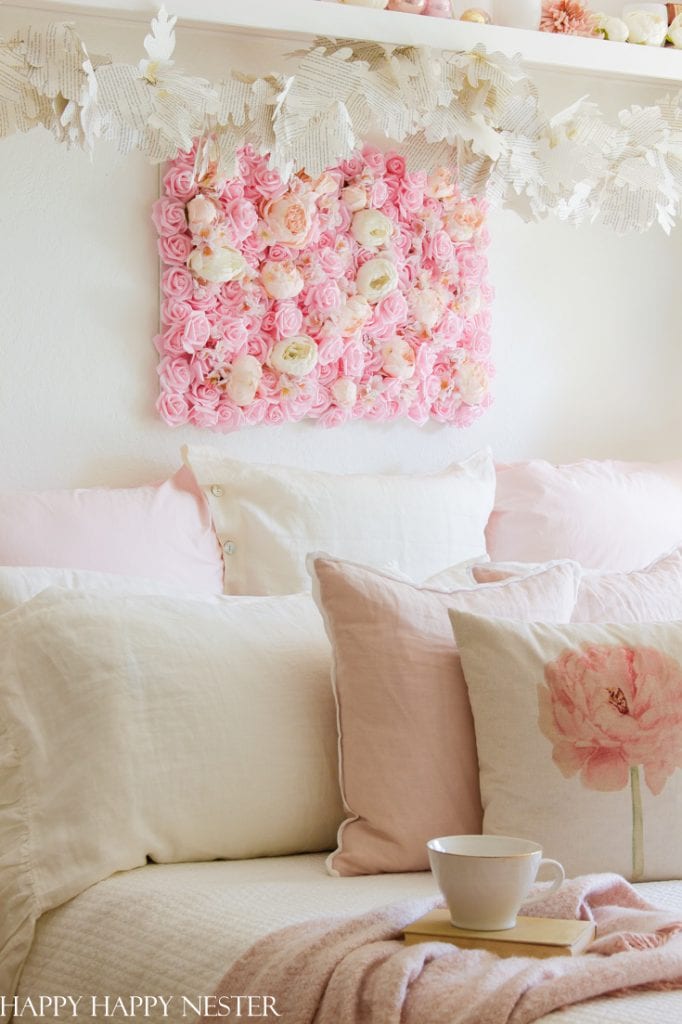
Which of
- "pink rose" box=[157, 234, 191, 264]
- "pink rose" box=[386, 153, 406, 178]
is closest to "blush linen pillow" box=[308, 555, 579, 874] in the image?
"pink rose" box=[157, 234, 191, 264]

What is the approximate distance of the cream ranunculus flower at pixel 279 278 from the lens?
90.8 inches

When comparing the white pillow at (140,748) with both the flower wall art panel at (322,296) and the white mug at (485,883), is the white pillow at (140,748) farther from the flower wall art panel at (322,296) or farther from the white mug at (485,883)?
the flower wall art panel at (322,296)

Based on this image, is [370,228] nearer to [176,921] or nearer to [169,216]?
[169,216]

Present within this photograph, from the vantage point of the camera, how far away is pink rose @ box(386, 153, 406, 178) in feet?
7.97

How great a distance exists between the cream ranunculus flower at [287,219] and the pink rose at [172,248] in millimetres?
156

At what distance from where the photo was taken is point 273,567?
2.13 metres

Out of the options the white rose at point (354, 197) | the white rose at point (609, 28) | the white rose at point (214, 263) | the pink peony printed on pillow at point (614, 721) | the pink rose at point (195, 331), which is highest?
the white rose at point (609, 28)

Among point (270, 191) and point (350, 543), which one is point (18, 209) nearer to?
point (270, 191)

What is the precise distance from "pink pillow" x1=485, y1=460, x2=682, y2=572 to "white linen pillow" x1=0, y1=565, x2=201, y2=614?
2.36ft

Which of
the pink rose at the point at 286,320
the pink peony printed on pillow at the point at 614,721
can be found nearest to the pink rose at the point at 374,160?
the pink rose at the point at 286,320

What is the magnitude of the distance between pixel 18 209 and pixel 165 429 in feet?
1.41

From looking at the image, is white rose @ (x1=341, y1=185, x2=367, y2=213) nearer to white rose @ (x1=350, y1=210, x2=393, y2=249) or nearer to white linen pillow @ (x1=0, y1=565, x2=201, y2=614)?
white rose @ (x1=350, y1=210, x2=393, y2=249)

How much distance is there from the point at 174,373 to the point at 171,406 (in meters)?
0.06

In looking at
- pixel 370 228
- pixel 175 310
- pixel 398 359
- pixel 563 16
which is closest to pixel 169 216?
pixel 175 310
